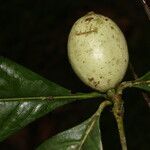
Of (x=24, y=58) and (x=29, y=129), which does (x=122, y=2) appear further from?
(x=29, y=129)

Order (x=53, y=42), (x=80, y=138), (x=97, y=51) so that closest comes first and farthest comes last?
(x=97, y=51) → (x=80, y=138) → (x=53, y=42)

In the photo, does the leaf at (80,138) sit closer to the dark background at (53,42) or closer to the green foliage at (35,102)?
the green foliage at (35,102)

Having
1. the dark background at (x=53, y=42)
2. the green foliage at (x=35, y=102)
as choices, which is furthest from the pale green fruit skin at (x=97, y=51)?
the dark background at (x=53, y=42)

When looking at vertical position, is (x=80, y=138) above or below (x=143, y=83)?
below

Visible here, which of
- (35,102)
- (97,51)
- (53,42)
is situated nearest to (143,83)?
(97,51)

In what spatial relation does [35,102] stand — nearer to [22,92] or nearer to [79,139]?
[22,92]

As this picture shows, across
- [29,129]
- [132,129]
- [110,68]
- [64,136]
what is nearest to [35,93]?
[64,136]

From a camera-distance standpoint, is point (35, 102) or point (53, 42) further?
point (53, 42)

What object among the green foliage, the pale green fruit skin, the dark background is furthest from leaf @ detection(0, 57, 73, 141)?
the dark background
